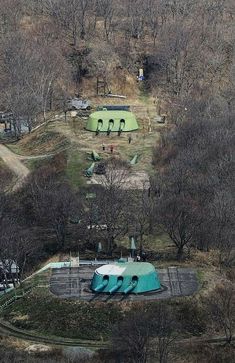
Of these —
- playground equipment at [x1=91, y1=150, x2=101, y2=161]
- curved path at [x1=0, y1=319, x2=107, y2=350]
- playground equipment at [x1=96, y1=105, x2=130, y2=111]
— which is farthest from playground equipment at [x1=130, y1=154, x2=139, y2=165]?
curved path at [x1=0, y1=319, x2=107, y2=350]

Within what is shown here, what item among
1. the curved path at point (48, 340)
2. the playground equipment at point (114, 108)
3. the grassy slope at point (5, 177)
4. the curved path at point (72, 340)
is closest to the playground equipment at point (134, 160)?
the grassy slope at point (5, 177)

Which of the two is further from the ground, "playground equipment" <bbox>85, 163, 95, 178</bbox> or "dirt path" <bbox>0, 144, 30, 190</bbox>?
"playground equipment" <bbox>85, 163, 95, 178</bbox>

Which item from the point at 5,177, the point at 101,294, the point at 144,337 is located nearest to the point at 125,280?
the point at 101,294

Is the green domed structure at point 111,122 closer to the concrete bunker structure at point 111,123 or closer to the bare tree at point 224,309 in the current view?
the concrete bunker structure at point 111,123

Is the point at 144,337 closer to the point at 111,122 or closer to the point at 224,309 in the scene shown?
the point at 224,309

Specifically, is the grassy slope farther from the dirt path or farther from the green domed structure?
the green domed structure
